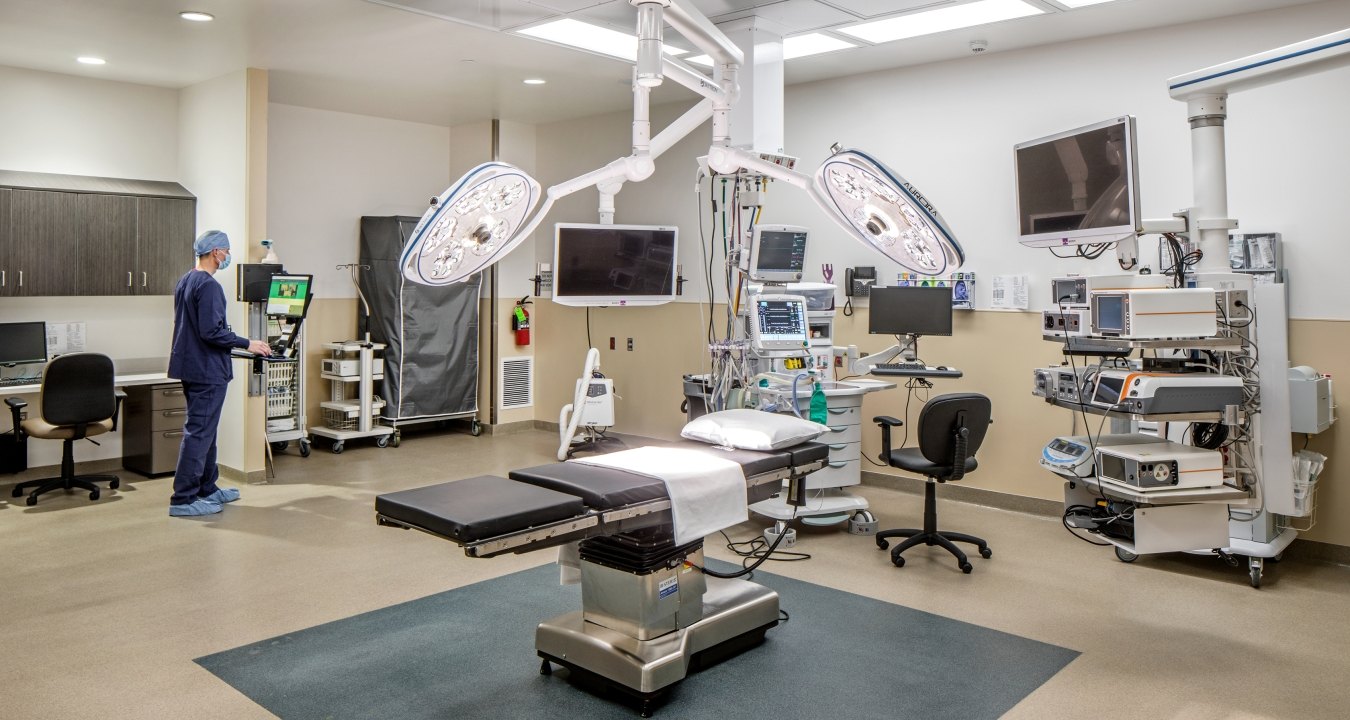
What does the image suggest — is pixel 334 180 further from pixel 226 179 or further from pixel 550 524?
pixel 550 524

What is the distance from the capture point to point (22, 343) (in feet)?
19.4

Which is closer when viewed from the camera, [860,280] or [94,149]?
[860,280]

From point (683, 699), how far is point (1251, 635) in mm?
2402

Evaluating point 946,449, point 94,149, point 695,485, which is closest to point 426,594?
point 695,485

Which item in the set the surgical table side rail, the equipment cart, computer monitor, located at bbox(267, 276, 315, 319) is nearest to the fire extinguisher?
the equipment cart

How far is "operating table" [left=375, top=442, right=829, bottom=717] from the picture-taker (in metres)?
2.58

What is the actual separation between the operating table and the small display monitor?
1.42 meters

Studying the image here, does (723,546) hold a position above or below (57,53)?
below

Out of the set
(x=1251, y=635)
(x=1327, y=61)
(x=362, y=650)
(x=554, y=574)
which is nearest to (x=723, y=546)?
(x=554, y=574)

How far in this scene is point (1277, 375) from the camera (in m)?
3.80

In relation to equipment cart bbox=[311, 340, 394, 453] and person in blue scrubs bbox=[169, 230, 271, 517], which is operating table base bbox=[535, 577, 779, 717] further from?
equipment cart bbox=[311, 340, 394, 453]

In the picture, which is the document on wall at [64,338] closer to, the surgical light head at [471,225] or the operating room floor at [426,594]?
the operating room floor at [426,594]

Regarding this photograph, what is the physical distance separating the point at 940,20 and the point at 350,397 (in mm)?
5569

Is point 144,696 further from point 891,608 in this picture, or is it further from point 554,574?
point 891,608
